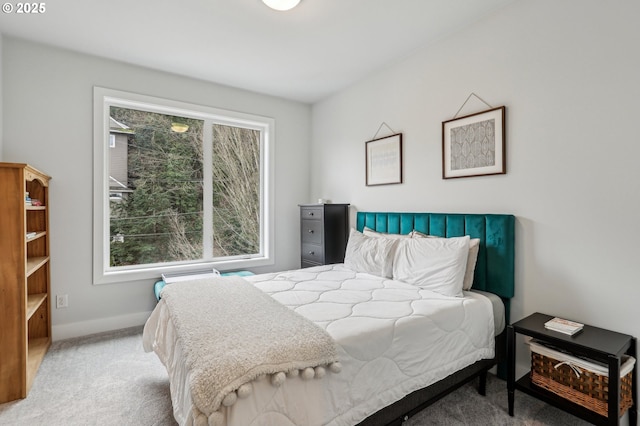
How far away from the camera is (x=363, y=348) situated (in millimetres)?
1433

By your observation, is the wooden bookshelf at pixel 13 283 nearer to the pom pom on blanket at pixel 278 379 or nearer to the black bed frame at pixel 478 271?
the pom pom on blanket at pixel 278 379

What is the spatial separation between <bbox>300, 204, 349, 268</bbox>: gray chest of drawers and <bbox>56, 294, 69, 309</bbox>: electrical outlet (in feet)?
7.74

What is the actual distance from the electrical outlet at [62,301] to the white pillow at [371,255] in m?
2.57

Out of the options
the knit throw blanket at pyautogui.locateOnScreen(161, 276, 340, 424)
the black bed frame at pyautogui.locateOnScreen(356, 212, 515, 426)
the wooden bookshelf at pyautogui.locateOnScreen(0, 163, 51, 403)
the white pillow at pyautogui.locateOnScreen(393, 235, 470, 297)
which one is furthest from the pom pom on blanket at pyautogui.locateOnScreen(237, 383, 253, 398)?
the wooden bookshelf at pyautogui.locateOnScreen(0, 163, 51, 403)

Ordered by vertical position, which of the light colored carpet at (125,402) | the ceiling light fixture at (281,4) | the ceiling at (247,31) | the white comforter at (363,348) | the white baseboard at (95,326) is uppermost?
the ceiling at (247,31)

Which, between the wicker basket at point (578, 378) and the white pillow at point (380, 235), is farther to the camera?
the white pillow at point (380, 235)

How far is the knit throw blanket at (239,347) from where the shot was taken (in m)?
1.09

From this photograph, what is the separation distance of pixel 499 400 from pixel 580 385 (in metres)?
0.49

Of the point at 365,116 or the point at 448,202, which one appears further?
the point at 365,116

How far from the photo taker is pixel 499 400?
1976 millimetres

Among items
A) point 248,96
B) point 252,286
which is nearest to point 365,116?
point 248,96

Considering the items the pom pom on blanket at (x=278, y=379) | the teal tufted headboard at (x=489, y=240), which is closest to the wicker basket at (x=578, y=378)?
the teal tufted headboard at (x=489, y=240)

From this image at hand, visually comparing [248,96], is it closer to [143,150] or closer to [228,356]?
[143,150]

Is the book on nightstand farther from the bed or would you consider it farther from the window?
the window
